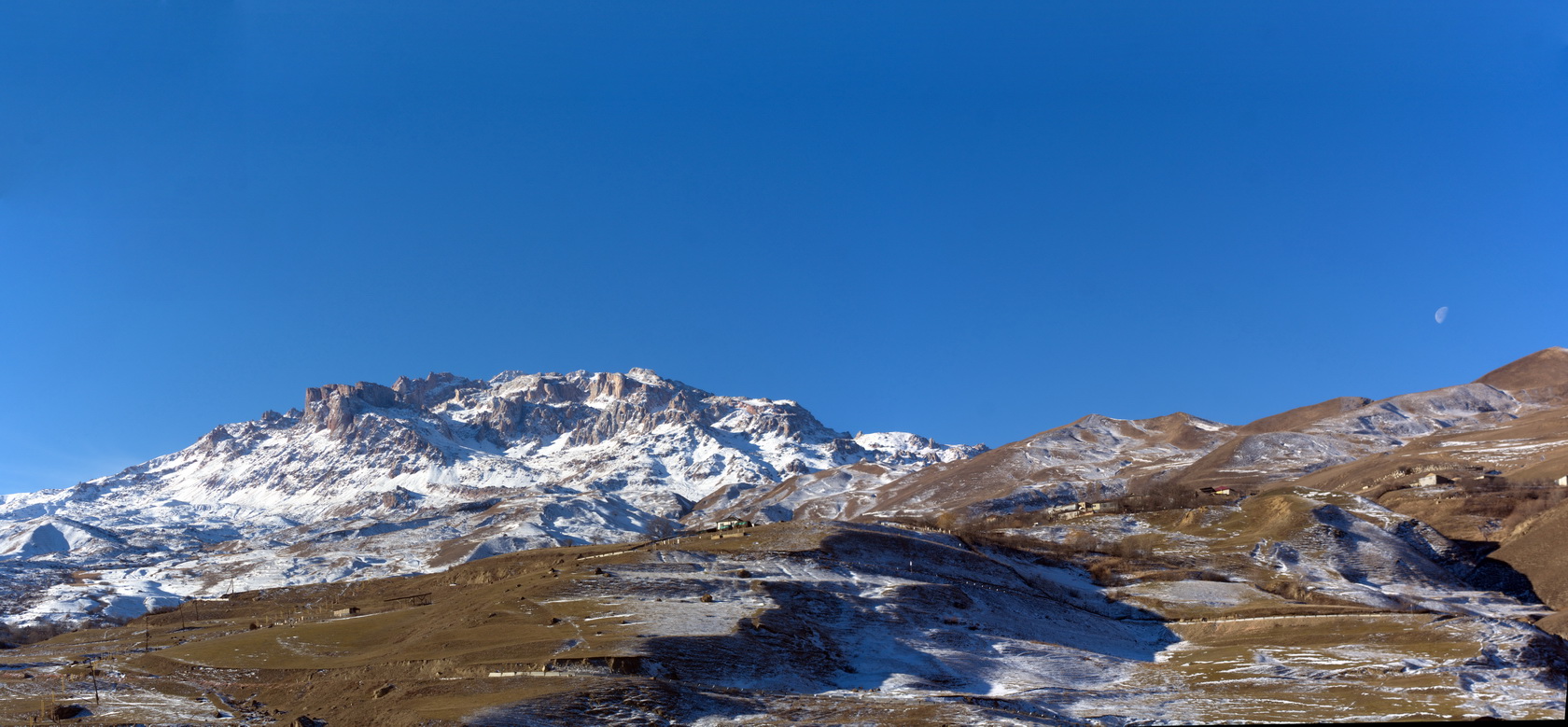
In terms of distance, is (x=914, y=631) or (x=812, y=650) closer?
(x=812, y=650)

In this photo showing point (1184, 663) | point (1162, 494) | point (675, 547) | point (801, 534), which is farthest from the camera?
point (1162, 494)

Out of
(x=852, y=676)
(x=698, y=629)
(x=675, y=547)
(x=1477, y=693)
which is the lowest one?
(x=1477, y=693)

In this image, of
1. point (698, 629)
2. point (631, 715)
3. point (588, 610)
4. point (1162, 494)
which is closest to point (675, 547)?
point (588, 610)

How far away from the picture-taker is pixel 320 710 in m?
44.8

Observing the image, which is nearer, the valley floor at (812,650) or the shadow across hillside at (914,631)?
the valley floor at (812,650)

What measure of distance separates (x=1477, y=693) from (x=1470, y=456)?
16932 cm

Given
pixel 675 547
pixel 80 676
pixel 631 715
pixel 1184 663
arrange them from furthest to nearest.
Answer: pixel 675 547 < pixel 1184 663 < pixel 80 676 < pixel 631 715

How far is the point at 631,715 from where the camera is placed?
38906mm

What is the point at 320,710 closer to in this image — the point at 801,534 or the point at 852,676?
the point at 852,676

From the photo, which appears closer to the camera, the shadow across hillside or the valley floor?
the valley floor

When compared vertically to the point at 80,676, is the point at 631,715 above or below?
below

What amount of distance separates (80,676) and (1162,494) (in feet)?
552

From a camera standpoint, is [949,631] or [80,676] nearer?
[80,676]

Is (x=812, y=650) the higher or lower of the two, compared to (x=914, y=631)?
higher
